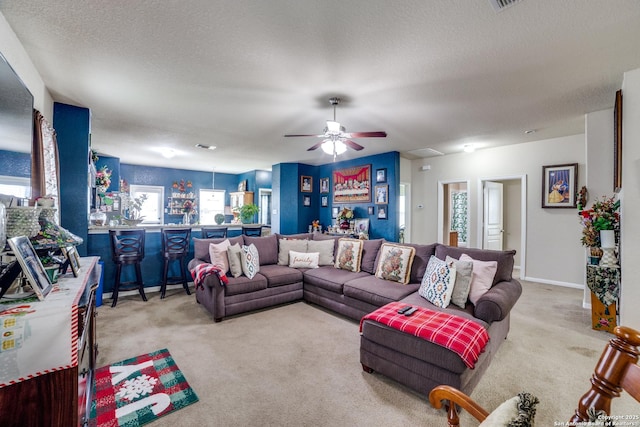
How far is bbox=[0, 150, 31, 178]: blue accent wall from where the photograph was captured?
1.65m

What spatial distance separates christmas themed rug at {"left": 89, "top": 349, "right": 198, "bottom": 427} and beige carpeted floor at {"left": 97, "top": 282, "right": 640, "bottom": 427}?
3.4 inches

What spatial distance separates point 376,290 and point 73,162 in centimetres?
385

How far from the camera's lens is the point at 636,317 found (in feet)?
8.49

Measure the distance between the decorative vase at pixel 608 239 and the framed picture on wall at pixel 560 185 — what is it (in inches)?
82.4

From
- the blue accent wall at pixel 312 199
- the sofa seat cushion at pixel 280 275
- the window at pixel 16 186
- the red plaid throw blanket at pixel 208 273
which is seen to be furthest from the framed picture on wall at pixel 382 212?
the window at pixel 16 186

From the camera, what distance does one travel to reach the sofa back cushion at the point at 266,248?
4.23m

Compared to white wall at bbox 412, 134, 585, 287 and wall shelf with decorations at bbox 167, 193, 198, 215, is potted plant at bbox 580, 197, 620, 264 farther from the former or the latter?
wall shelf with decorations at bbox 167, 193, 198, 215

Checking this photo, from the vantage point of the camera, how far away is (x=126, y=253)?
13.1 ft

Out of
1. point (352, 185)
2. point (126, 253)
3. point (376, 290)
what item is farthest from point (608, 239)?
point (126, 253)

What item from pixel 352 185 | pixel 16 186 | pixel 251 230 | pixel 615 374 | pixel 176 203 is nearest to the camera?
pixel 615 374

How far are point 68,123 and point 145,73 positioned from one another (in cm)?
162

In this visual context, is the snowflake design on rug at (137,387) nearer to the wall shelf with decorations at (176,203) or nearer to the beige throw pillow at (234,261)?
the beige throw pillow at (234,261)

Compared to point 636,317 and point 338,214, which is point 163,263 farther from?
point 636,317

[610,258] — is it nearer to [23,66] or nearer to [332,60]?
[332,60]
